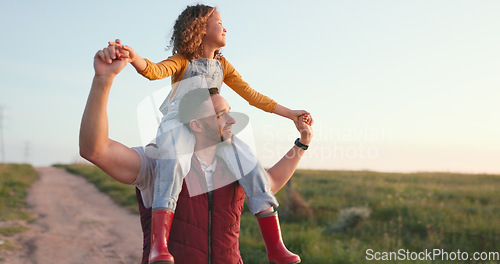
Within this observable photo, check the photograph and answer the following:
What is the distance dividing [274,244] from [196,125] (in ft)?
2.23

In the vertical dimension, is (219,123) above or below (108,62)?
below

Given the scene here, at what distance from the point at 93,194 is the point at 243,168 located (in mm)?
13154

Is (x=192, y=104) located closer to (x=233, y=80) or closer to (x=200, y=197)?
(x=200, y=197)

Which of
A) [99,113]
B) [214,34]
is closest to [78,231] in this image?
[214,34]

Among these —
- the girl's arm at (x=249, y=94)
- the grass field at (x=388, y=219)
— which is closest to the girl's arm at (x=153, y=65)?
the girl's arm at (x=249, y=94)

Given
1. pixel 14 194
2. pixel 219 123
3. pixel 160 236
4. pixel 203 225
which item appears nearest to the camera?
pixel 160 236

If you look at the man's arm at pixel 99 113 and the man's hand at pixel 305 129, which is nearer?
the man's arm at pixel 99 113

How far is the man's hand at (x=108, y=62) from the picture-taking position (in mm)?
1541

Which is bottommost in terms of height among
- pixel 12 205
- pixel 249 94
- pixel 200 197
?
pixel 12 205

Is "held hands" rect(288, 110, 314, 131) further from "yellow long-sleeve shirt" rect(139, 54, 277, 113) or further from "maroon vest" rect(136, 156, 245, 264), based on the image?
"maroon vest" rect(136, 156, 245, 264)

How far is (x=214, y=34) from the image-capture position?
253cm

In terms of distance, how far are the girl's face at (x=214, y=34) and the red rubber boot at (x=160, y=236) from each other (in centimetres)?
109

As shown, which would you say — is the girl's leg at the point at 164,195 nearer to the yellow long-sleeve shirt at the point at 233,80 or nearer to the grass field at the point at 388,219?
the yellow long-sleeve shirt at the point at 233,80

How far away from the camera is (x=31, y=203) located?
1238 cm
